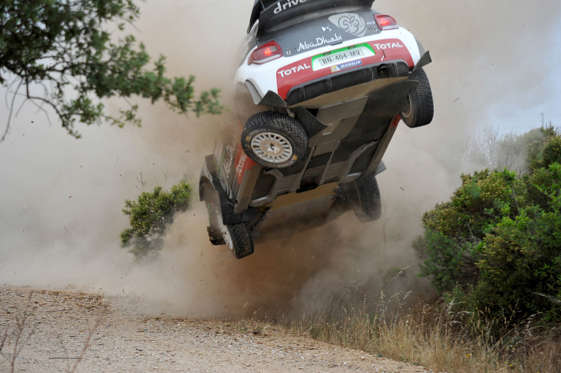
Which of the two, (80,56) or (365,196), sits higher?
(80,56)

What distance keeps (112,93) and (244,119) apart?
1.82 metres

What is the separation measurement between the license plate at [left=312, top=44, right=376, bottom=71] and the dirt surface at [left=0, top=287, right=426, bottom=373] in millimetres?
2640

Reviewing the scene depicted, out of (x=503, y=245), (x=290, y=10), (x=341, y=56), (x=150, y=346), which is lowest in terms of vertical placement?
(x=150, y=346)

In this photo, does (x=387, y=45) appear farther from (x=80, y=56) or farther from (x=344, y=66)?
(x=80, y=56)

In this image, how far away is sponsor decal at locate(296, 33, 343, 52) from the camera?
185 inches

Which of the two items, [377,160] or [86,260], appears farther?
[86,260]

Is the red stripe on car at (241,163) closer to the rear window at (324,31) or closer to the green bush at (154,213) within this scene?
the rear window at (324,31)

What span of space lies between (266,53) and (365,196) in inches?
→ 99.2

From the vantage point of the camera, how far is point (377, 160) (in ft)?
19.7

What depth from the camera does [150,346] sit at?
5.30 m

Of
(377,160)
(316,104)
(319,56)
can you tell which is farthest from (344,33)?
(377,160)

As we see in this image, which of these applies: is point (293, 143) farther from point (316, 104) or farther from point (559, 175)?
point (559, 175)

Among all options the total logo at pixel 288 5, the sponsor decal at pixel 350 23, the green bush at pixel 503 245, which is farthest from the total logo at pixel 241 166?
the green bush at pixel 503 245

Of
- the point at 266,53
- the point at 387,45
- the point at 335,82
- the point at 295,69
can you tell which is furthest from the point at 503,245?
the point at 266,53
